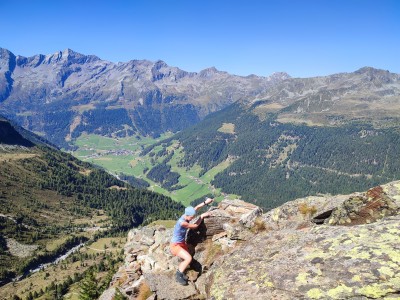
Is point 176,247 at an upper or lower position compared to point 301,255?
lower

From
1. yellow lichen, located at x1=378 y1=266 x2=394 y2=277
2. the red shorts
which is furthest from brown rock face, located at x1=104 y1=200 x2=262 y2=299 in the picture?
yellow lichen, located at x1=378 y1=266 x2=394 y2=277

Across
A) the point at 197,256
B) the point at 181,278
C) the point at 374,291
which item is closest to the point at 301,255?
the point at 374,291

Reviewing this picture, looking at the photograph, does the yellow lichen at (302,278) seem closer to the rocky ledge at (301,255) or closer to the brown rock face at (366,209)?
the rocky ledge at (301,255)

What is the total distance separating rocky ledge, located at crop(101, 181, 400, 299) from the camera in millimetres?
15812

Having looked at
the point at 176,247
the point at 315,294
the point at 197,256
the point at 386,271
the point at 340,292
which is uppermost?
the point at 386,271

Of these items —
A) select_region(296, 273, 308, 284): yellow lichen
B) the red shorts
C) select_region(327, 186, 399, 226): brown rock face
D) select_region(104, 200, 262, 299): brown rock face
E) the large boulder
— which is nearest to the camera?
the large boulder

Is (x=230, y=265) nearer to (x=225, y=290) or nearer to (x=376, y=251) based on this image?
(x=225, y=290)

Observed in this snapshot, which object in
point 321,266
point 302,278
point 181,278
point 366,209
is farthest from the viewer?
point 181,278

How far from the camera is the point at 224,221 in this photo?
1249 inches

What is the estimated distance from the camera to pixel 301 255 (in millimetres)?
18750

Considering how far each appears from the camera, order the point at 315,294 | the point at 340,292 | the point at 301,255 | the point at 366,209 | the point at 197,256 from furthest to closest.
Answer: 1. the point at 197,256
2. the point at 366,209
3. the point at 301,255
4. the point at 315,294
5. the point at 340,292

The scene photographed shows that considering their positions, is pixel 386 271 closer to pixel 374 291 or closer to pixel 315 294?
pixel 374 291

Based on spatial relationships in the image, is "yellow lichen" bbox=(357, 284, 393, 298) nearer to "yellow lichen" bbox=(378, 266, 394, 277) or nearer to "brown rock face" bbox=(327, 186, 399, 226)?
"yellow lichen" bbox=(378, 266, 394, 277)

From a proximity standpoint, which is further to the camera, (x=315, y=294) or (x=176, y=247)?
(x=176, y=247)
